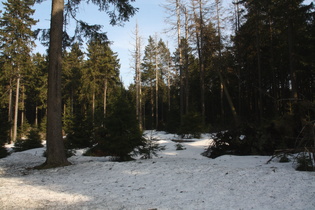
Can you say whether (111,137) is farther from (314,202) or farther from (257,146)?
(314,202)

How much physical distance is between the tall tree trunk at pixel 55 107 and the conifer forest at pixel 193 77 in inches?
1.4

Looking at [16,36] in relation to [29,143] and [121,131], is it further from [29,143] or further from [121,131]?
[121,131]

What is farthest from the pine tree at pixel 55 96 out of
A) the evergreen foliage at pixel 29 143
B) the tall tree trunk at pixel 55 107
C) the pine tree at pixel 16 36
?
the pine tree at pixel 16 36

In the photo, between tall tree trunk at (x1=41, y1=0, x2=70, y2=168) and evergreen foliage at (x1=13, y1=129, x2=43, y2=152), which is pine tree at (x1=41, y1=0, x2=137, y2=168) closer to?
tall tree trunk at (x1=41, y1=0, x2=70, y2=168)

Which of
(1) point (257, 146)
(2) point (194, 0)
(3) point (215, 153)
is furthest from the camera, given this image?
(2) point (194, 0)

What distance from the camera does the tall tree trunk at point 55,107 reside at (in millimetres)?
8234

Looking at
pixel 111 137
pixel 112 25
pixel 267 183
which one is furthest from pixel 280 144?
pixel 112 25

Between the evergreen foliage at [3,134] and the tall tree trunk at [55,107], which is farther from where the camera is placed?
the evergreen foliage at [3,134]

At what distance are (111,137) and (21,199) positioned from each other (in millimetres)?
4253

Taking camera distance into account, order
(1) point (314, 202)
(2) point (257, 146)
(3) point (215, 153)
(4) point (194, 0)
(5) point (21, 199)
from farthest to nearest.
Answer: (4) point (194, 0)
(3) point (215, 153)
(2) point (257, 146)
(5) point (21, 199)
(1) point (314, 202)

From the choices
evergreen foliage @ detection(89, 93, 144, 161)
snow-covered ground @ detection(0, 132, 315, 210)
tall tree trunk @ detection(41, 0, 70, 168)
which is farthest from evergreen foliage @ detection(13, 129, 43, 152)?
snow-covered ground @ detection(0, 132, 315, 210)

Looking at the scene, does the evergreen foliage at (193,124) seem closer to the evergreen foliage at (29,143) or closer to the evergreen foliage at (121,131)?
the evergreen foliage at (121,131)

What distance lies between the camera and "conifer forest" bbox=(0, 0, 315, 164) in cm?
865

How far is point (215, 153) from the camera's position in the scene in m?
10.3
